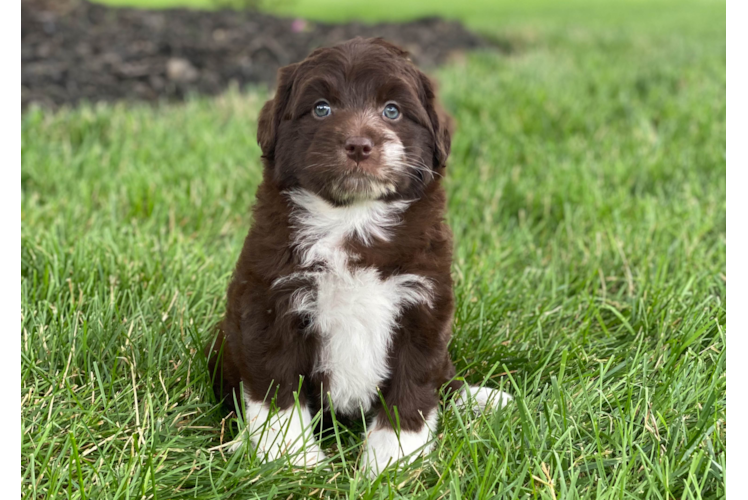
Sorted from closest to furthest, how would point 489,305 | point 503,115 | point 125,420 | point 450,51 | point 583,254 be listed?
point 125,420, point 489,305, point 583,254, point 503,115, point 450,51

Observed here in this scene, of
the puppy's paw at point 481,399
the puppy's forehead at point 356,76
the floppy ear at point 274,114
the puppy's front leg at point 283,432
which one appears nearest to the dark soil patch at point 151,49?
the floppy ear at point 274,114

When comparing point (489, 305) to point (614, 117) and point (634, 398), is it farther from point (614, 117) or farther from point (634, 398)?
point (614, 117)

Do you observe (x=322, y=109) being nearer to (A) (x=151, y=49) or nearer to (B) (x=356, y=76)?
(B) (x=356, y=76)

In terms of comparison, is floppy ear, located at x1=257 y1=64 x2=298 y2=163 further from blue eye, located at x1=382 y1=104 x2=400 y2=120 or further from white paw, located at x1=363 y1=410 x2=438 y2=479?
white paw, located at x1=363 y1=410 x2=438 y2=479

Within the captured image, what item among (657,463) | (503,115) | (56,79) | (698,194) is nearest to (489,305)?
(657,463)

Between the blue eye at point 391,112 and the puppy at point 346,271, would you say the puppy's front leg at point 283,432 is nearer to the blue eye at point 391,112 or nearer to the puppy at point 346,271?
the puppy at point 346,271

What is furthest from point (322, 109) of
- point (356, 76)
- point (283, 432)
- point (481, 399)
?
point (481, 399)
